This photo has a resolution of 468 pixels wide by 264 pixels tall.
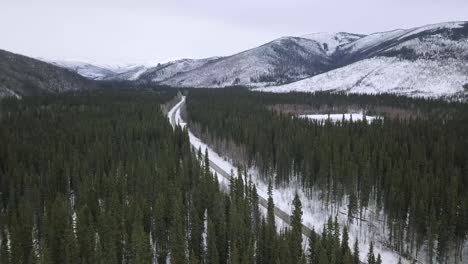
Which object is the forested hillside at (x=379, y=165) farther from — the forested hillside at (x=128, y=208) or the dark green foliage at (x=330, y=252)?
the dark green foliage at (x=330, y=252)

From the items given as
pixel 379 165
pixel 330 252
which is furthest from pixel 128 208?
pixel 379 165

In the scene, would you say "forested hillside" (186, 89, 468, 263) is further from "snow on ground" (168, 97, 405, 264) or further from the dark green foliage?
the dark green foliage

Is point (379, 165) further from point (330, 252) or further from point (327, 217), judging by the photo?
point (330, 252)

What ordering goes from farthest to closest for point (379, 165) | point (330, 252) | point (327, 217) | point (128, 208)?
point (379, 165), point (327, 217), point (128, 208), point (330, 252)

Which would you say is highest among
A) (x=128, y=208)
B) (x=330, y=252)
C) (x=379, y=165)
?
(x=379, y=165)

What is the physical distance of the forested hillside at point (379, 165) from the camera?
Result: 53.6 m

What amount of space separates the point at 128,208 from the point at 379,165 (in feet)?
148

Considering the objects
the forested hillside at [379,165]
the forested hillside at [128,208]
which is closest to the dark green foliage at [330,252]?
the forested hillside at [128,208]

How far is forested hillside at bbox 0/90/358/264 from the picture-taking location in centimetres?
4581

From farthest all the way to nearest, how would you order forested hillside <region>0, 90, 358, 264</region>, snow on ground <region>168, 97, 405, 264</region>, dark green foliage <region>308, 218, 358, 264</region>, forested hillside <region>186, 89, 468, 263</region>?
snow on ground <region>168, 97, 405, 264</region> < forested hillside <region>186, 89, 468, 263</region> < forested hillside <region>0, 90, 358, 264</region> < dark green foliage <region>308, 218, 358, 264</region>

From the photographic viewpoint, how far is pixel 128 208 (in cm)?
5619

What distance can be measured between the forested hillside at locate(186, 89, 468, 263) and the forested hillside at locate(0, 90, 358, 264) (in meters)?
10.1

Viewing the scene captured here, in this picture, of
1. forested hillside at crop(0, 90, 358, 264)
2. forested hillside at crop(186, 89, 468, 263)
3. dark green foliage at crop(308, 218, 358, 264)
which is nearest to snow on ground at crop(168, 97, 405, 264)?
forested hillside at crop(186, 89, 468, 263)

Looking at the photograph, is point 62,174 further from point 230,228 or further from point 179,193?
point 230,228
